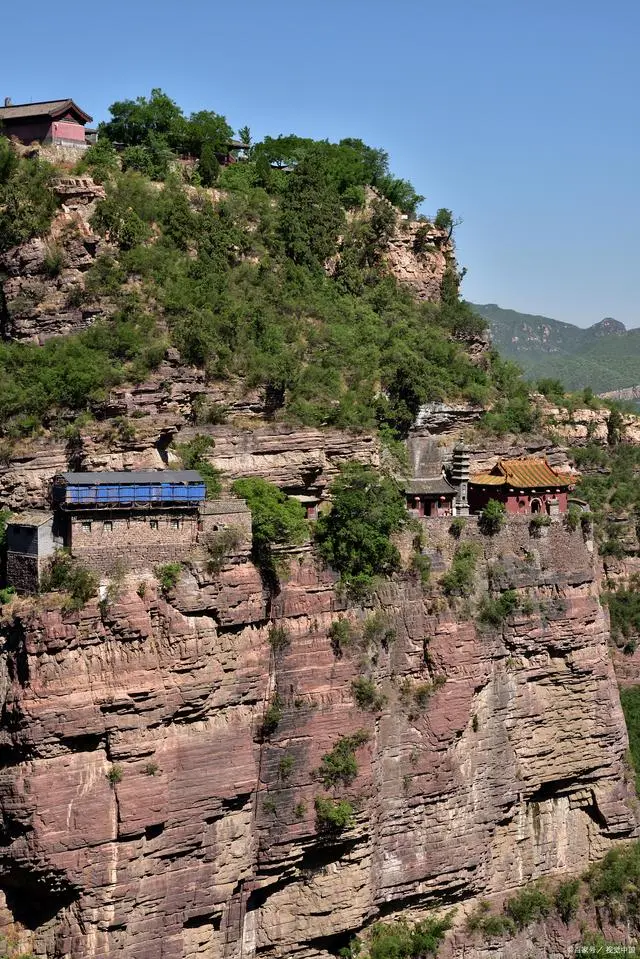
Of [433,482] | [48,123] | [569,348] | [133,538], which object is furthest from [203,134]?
[569,348]

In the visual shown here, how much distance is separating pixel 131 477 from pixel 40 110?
54.8 ft

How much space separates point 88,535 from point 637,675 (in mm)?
31079

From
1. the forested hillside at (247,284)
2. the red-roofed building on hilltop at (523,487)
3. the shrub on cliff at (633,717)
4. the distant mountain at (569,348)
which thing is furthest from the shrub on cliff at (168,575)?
the distant mountain at (569,348)

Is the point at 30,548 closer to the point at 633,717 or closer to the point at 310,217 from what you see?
the point at 310,217

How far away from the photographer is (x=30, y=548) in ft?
103

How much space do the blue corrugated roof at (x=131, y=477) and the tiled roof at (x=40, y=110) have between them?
15.3 m

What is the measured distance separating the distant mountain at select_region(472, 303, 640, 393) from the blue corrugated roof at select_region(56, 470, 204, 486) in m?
99.9

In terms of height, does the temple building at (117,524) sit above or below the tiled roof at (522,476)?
below

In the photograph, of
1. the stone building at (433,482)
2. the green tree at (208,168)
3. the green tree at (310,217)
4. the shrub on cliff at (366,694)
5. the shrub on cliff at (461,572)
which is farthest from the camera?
the green tree at (310,217)

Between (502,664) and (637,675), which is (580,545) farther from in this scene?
(637,675)

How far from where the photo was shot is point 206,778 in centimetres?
3281

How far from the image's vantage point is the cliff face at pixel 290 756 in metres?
30.9

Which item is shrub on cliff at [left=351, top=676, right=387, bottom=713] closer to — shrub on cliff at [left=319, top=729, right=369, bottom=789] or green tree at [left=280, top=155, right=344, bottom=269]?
shrub on cliff at [left=319, top=729, right=369, bottom=789]

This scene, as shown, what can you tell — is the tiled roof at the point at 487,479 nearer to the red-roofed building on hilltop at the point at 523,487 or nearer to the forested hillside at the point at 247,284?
the red-roofed building on hilltop at the point at 523,487
